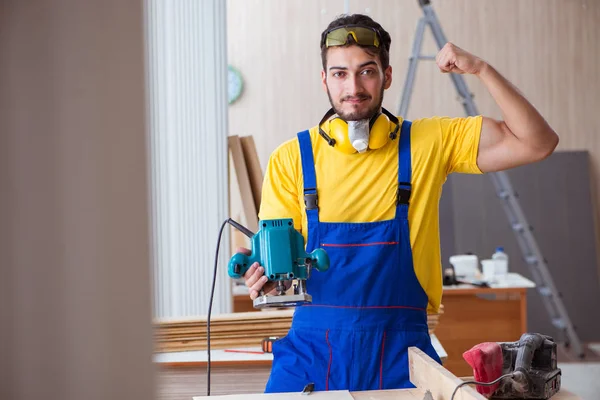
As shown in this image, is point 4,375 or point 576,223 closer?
point 4,375

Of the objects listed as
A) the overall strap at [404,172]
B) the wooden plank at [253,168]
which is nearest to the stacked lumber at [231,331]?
the overall strap at [404,172]

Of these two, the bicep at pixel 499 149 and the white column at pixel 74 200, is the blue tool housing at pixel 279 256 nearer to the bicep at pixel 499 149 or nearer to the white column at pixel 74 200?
the bicep at pixel 499 149

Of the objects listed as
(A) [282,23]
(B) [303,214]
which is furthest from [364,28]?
(A) [282,23]

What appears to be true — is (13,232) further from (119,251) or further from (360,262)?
(360,262)

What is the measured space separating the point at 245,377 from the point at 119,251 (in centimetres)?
251

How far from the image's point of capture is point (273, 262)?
166 cm

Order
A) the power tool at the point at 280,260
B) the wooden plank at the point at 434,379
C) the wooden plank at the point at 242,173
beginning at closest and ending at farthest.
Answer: the wooden plank at the point at 434,379
the power tool at the point at 280,260
the wooden plank at the point at 242,173

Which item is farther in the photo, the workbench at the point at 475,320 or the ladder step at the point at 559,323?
the ladder step at the point at 559,323

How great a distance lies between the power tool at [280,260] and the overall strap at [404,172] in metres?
0.37

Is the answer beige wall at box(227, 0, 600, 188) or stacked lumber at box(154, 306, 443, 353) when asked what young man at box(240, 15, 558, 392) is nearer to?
stacked lumber at box(154, 306, 443, 353)

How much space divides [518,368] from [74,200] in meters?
1.38

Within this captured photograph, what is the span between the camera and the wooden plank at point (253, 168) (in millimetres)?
4129

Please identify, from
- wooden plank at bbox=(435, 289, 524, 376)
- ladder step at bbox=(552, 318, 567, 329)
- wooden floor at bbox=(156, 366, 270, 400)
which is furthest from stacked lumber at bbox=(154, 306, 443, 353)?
ladder step at bbox=(552, 318, 567, 329)

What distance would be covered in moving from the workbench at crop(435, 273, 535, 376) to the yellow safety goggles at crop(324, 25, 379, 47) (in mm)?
3265
